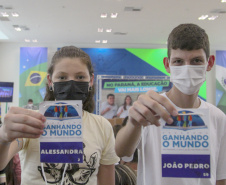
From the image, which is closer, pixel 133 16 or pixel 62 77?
pixel 62 77

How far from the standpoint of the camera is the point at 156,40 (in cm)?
1011

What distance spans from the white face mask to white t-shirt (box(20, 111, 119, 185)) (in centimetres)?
46

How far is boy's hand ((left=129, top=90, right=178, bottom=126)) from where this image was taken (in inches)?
30.4

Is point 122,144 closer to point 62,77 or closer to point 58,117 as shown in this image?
point 58,117

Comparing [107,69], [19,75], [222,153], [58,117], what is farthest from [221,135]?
[19,75]

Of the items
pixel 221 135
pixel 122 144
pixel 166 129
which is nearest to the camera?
pixel 166 129

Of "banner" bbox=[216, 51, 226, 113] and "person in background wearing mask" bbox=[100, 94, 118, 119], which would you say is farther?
"banner" bbox=[216, 51, 226, 113]

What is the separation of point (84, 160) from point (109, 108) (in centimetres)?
818

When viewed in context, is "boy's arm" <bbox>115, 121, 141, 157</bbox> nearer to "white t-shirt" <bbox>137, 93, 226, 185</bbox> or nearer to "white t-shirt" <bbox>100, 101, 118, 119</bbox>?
"white t-shirt" <bbox>137, 93, 226, 185</bbox>

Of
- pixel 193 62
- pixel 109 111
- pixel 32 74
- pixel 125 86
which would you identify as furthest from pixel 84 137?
pixel 32 74

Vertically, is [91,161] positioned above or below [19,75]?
below

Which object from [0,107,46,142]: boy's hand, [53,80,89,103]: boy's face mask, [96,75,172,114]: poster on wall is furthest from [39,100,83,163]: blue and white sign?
[96,75,172,114]: poster on wall

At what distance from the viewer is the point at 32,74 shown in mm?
9914

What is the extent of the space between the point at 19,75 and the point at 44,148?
9964mm
